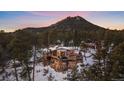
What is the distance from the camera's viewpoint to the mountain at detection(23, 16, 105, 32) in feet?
16.0

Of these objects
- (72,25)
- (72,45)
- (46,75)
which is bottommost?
(46,75)

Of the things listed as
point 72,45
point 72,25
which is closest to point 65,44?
point 72,45

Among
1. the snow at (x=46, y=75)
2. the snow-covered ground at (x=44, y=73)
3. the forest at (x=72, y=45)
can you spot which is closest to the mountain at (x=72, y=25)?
the forest at (x=72, y=45)

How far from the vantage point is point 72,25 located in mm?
4914

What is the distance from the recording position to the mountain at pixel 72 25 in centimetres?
488

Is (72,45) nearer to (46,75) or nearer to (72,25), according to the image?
(72,25)

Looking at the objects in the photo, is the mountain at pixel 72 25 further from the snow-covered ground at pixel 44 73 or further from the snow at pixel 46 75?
the snow at pixel 46 75

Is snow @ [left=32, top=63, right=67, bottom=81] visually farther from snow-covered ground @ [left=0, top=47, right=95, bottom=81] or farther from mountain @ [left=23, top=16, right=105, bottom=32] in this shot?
mountain @ [left=23, top=16, right=105, bottom=32]
